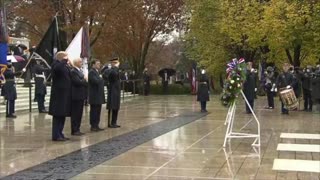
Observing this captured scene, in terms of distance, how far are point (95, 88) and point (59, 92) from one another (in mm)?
2153

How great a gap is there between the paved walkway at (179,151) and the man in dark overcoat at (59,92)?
1.70 ft

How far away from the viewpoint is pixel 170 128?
1455 centimetres

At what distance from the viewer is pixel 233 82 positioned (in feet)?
36.4

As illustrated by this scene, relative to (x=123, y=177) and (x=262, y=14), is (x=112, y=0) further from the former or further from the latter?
(x=123, y=177)

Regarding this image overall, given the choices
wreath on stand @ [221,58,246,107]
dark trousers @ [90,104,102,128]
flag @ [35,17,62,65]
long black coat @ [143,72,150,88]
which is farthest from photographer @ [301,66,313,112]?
long black coat @ [143,72,150,88]

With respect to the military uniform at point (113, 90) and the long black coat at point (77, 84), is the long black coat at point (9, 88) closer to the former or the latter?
the military uniform at point (113, 90)

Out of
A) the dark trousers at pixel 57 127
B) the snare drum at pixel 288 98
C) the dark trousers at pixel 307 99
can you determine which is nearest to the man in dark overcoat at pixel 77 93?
the dark trousers at pixel 57 127

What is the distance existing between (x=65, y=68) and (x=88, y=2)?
16.6 m

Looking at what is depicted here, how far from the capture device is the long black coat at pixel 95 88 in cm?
1375

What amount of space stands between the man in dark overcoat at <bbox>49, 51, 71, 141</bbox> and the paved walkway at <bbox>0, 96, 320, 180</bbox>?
1.70 feet

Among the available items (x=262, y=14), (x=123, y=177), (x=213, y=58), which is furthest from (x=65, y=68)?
(x=213, y=58)

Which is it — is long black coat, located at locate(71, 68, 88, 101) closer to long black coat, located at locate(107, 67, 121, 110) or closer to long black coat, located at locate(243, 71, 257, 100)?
long black coat, located at locate(107, 67, 121, 110)

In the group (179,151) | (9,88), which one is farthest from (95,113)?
(9,88)

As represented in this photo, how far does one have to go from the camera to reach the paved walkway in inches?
325
